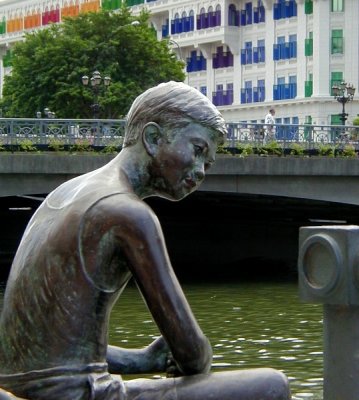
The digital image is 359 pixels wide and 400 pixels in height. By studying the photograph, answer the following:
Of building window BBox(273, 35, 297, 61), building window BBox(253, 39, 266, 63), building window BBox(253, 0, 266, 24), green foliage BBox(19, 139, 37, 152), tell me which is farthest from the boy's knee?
building window BBox(253, 0, 266, 24)

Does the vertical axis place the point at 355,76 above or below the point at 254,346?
above

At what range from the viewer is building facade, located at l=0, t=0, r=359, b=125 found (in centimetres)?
8469

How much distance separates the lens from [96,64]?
62875 mm

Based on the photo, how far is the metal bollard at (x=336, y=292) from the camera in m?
7.18

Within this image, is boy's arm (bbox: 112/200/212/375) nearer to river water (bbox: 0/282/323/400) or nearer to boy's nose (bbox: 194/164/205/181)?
boy's nose (bbox: 194/164/205/181)

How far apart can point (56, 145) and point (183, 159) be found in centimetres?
2375

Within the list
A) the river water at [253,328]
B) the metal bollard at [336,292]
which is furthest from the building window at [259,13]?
the metal bollard at [336,292]

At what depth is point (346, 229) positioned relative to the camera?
7.19 metres

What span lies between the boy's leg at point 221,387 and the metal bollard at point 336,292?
2.73 m

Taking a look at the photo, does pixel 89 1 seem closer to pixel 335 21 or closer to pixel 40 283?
pixel 335 21

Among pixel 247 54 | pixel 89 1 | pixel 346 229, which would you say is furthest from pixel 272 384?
pixel 89 1

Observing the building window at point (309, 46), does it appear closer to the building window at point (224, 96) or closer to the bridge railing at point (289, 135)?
the building window at point (224, 96)

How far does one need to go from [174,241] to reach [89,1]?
68415 millimetres

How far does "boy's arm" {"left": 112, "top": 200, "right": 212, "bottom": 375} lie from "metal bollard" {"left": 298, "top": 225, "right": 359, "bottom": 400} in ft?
8.91
